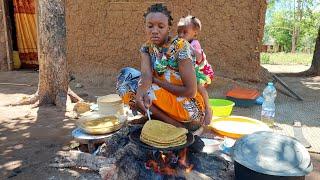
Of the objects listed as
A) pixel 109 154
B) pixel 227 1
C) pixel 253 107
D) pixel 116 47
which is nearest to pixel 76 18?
pixel 116 47

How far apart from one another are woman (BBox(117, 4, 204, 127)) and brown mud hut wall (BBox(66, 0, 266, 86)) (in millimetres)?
3416

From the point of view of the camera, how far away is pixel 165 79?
280 centimetres

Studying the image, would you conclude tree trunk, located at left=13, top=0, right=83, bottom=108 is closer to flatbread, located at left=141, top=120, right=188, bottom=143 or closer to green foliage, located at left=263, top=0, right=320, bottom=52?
flatbread, located at left=141, top=120, right=188, bottom=143

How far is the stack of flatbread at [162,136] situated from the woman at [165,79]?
1.11 feet

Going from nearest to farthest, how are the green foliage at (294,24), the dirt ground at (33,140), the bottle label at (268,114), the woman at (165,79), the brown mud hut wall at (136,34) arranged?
the woman at (165,79) < the dirt ground at (33,140) < the bottle label at (268,114) < the brown mud hut wall at (136,34) < the green foliage at (294,24)

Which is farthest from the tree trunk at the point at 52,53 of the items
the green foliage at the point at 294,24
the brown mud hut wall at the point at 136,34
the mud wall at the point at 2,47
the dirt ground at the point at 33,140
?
the green foliage at the point at 294,24

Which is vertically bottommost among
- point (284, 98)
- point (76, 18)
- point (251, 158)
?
point (284, 98)

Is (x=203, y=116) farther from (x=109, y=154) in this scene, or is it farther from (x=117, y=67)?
(x=117, y=67)

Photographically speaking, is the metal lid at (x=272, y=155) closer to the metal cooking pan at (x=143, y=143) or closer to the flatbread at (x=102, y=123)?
the metal cooking pan at (x=143, y=143)

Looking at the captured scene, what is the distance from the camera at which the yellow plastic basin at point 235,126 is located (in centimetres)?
340

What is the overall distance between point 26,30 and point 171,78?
7526mm

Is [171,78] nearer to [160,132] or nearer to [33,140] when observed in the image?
[160,132]

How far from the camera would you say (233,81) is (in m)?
6.02

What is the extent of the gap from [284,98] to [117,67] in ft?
10.0
